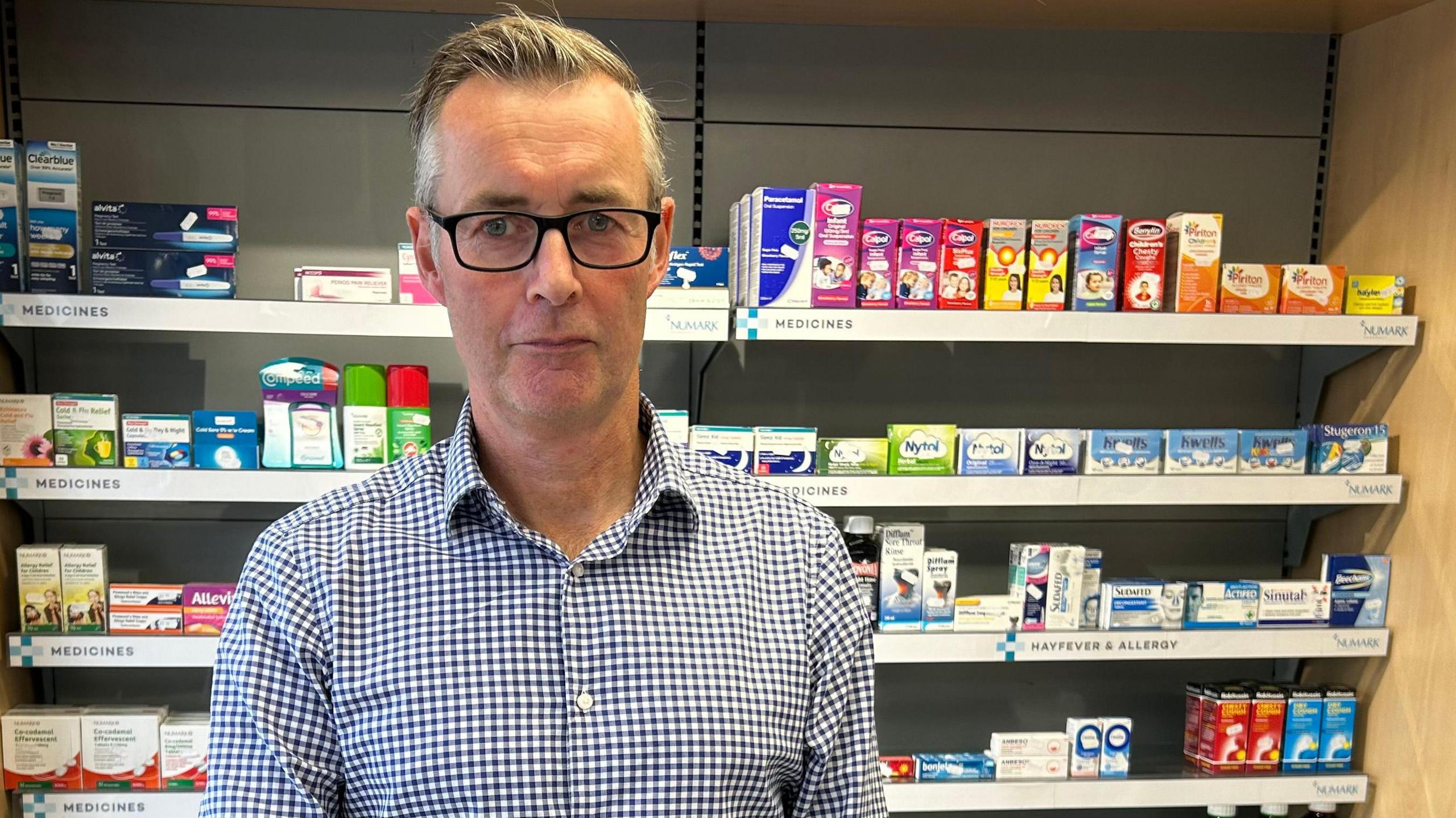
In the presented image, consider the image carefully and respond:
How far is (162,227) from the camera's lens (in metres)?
2.27

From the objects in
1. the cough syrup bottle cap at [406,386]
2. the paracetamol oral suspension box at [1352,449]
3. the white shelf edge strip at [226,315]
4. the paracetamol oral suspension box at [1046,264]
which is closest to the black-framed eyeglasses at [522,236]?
the white shelf edge strip at [226,315]

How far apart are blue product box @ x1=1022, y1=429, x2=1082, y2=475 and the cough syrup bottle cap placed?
1.44 metres

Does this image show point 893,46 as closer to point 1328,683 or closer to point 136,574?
point 1328,683

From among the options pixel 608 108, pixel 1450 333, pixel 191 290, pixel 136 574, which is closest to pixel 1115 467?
pixel 1450 333

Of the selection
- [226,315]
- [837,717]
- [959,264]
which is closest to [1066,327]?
[959,264]

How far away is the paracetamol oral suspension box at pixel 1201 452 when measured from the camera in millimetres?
2553

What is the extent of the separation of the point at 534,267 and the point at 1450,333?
95.8 inches

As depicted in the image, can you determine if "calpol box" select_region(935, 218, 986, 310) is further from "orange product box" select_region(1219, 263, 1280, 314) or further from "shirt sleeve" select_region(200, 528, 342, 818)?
"shirt sleeve" select_region(200, 528, 342, 818)

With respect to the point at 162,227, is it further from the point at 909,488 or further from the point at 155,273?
the point at 909,488

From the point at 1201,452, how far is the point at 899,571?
2.68 feet

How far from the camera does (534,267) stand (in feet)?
3.34

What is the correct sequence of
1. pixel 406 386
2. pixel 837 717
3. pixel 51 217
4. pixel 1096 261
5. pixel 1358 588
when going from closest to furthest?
pixel 837 717 < pixel 51 217 < pixel 406 386 < pixel 1096 261 < pixel 1358 588

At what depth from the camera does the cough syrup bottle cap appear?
236 centimetres

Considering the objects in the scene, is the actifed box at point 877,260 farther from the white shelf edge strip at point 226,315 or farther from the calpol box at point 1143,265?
the calpol box at point 1143,265
